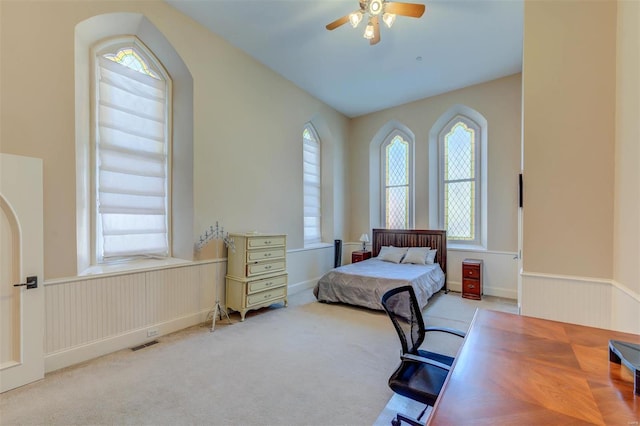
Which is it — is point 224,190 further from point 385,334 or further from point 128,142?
point 385,334

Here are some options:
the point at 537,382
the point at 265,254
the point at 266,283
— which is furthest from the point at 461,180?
the point at 537,382

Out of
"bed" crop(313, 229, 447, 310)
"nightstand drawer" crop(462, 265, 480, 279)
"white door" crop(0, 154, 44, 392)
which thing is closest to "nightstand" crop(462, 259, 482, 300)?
"nightstand drawer" crop(462, 265, 480, 279)

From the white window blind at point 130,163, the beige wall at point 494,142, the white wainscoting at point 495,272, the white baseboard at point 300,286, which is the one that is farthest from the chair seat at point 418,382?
the beige wall at point 494,142

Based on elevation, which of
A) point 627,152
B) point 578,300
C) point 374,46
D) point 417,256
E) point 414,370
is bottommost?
point 414,370

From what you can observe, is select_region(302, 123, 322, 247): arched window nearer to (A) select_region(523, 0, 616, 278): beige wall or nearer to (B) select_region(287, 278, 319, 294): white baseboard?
(B) select_region(287, 278, 319, 294): white baseboard

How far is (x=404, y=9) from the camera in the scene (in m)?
2.68

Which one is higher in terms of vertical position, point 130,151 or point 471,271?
point 130,151

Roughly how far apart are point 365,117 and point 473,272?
413 cm

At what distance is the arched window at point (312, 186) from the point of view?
613 centimetres

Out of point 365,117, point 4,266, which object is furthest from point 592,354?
point 365,117

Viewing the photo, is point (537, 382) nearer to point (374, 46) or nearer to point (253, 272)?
point (253, 272)

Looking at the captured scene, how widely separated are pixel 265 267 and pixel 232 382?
180 cm

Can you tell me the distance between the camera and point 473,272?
16.1ft

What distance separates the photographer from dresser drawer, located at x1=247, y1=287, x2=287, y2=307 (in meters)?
3.89
